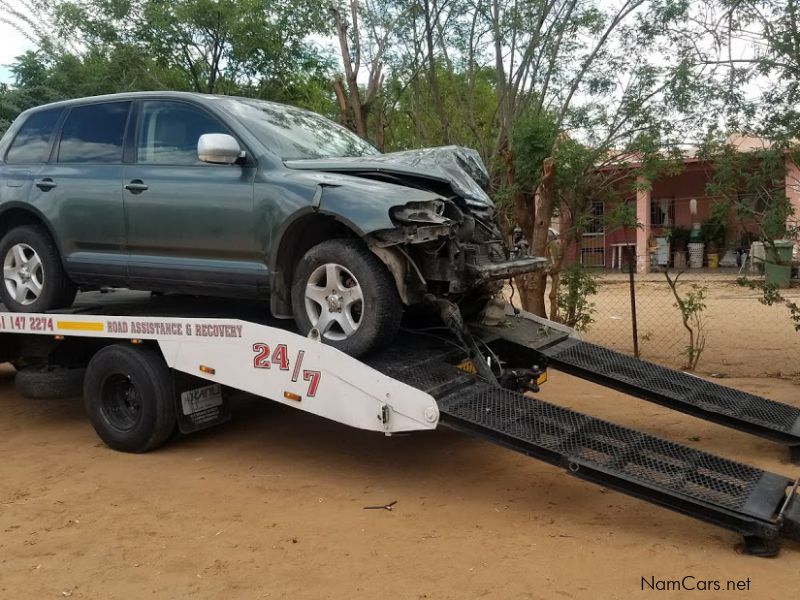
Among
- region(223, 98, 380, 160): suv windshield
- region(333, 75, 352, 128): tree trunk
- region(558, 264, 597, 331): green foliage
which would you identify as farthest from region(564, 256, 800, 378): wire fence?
region(223, 98, 380, 160): suv windshield

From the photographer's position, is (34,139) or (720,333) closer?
(34,139)

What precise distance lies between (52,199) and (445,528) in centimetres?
410

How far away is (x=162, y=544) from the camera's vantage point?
427 cm

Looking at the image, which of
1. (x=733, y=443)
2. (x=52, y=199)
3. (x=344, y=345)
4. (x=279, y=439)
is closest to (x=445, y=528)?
(x=344, y=345)

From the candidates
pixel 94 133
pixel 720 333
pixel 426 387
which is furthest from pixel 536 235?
pixel 94 133

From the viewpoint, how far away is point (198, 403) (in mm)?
5969

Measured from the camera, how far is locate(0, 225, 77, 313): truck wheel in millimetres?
6250

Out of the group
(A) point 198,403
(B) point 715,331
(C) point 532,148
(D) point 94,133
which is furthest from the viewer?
(B) point 715,331

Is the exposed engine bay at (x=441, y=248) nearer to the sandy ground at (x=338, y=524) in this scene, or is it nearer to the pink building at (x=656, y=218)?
the sandy ground at (x=338, y=524)

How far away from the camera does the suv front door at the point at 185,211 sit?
532 centimetres

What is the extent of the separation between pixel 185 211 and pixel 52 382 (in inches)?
82.1

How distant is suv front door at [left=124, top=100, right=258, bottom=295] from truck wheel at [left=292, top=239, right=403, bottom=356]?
1.37 feet

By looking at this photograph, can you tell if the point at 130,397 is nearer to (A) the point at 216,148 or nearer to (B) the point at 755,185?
(A) the point at 216,148

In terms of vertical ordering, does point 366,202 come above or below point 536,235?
above
